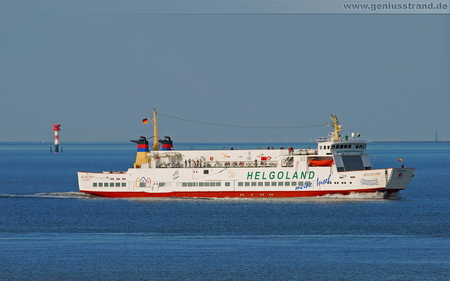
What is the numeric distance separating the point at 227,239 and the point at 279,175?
25.0m

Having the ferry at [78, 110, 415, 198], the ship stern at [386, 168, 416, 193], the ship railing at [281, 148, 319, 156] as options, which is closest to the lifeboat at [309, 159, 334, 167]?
the ferry at [78, 110, 415, 198]

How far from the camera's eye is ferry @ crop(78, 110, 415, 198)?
2982 inches

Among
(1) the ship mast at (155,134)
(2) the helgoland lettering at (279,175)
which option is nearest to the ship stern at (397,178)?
(2) the helgoland lettering at (279,175)

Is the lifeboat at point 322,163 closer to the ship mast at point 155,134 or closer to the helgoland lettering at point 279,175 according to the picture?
the helgoland lettering at point 279,175

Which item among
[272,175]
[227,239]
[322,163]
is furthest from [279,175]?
[227,239]

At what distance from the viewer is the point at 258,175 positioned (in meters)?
78.4

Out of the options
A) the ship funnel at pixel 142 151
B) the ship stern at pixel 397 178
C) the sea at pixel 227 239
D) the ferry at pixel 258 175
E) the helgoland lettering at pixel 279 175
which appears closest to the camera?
the sea at pixel 227 239

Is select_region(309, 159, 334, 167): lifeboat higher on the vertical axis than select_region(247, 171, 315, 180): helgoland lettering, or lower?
higher

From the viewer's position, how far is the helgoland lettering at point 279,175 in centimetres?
7688

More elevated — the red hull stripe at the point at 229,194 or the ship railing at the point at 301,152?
the ship railing at the point at 301,152

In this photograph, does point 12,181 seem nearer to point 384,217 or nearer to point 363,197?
point 363,197

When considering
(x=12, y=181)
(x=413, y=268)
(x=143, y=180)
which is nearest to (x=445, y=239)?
(x=413, y=268)

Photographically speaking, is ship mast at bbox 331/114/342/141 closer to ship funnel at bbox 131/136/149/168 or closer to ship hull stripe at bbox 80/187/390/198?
ship hull stripe at bbox 80/187/390/198

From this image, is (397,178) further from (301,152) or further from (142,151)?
(142,151)
